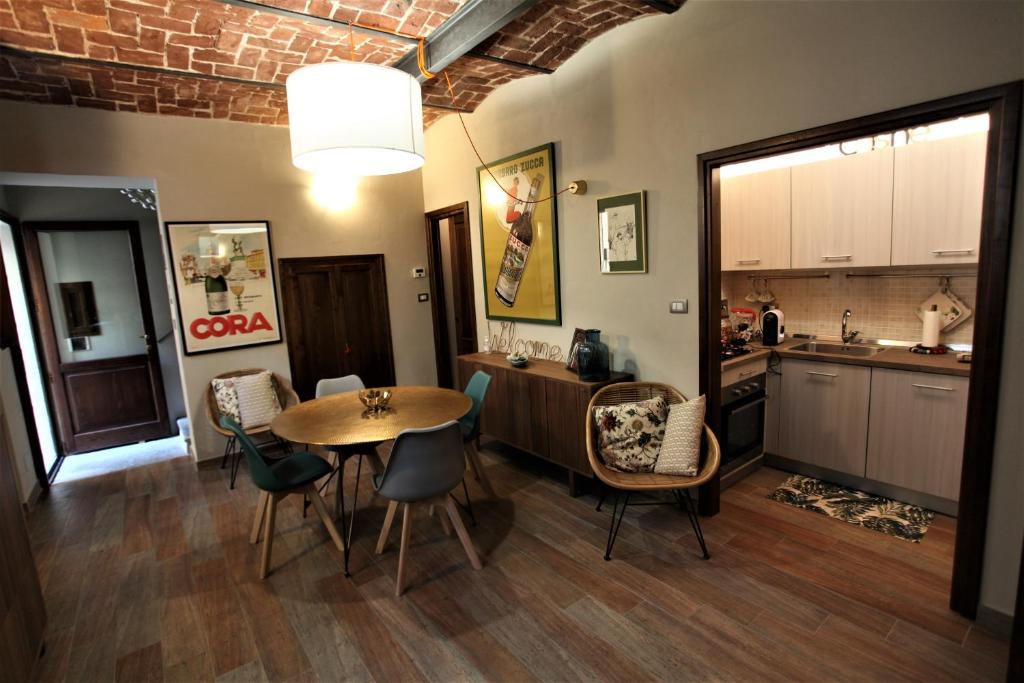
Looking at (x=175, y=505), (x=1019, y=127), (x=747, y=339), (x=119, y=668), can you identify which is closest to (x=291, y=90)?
(x=119, y=668)

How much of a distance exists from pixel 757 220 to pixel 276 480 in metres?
3.80

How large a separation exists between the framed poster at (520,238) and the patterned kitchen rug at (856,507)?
2028 millimetres

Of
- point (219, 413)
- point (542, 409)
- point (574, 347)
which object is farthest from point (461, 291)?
point (219, 413)

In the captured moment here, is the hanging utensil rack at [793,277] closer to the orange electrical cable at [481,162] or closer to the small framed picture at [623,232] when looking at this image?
the small framed picture at [623,232]

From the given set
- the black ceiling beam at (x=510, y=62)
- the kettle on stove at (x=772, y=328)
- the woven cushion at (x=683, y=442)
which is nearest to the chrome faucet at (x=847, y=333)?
the kettle on stove at (x=772, y=328)

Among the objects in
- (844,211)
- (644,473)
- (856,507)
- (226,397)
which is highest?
(844,211)

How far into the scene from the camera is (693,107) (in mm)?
2963

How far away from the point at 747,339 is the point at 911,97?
2.24 meters

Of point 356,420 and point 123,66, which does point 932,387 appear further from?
point 123,66

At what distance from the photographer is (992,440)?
2.10 m

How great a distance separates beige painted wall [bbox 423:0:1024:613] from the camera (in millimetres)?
2061

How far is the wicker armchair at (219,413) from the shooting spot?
4277mm

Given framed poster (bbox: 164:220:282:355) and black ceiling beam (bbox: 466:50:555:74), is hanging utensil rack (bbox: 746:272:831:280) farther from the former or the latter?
framed poster (bbox: 164:220:282:355)

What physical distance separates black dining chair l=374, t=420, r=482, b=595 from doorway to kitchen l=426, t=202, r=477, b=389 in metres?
2.82
